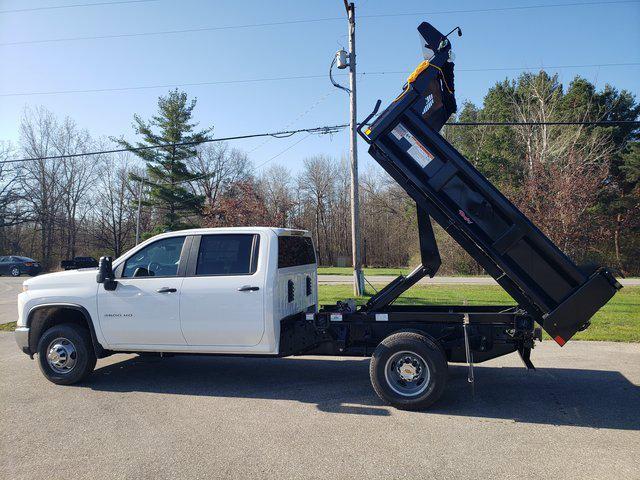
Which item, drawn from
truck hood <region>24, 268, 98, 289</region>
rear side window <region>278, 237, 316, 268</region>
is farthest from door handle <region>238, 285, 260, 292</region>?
truck hood <region>24, 268, 98, 289</region>

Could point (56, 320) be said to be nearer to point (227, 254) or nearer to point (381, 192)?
point (227, 254)

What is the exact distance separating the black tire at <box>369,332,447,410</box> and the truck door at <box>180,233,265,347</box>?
145 cm

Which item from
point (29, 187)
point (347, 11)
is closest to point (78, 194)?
point (29, 187)

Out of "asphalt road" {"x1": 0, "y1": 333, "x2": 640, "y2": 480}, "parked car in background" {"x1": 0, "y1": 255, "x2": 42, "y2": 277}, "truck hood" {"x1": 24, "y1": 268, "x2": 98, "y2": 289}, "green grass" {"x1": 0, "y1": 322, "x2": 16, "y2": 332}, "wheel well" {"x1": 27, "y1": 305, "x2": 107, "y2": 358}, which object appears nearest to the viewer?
"asphalt road" {"x1": 0, "y1": 333, "x2": 640, "y2": 480}

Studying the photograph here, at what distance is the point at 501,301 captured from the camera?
13328 millimetres

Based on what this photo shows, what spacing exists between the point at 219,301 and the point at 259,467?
2187mm

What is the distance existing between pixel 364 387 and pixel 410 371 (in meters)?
1.01

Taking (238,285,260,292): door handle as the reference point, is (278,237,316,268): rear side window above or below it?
above

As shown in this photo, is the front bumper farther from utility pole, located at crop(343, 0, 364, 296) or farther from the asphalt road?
utility pole, located at crop(343, 0, 364, 296)

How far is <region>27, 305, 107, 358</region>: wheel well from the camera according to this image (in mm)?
5910

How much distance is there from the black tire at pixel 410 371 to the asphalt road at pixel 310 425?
168mm

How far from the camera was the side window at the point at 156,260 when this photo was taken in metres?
5.82

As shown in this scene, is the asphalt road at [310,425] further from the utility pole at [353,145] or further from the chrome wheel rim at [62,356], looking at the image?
the utility pole at [353,145]

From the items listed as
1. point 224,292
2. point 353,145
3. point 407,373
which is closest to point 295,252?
point 224,292
